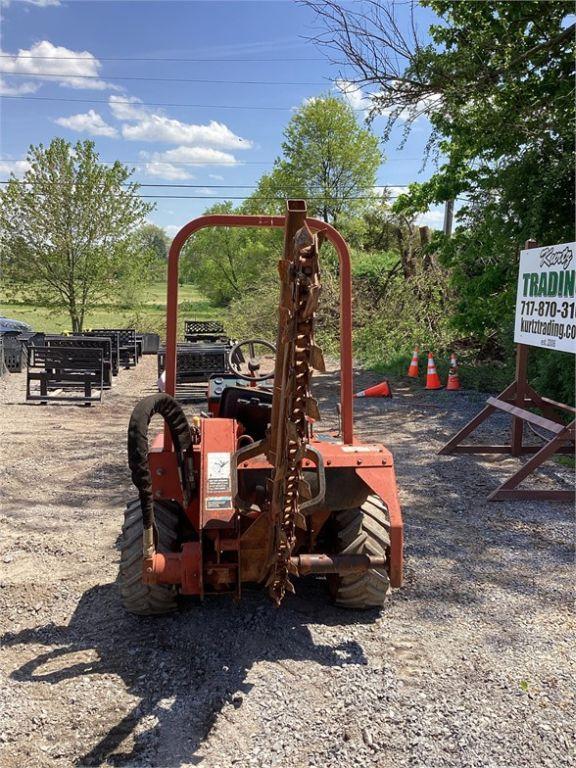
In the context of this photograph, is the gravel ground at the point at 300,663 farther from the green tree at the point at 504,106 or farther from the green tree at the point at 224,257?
the green tree at the point at 224,257

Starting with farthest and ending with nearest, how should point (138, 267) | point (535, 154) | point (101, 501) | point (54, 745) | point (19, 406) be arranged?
1. point (138, 267)
2. point (19, 406)
3. point (535, 154)
4. point (101, 501)
5. point (54, 745)

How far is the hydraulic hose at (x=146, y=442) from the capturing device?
8.70ft

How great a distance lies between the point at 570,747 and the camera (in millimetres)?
2734

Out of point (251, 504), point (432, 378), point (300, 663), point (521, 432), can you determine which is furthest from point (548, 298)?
point (432, 378)

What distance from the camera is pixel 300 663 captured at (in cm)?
328

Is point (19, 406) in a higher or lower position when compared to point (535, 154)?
lower

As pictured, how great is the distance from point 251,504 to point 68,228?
1924 centimetres

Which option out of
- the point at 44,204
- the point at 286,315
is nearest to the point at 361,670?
the point at 286,315

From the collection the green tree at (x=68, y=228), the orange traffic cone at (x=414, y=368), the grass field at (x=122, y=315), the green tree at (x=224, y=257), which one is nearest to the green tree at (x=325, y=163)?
the green tree at (x=224, y=257)

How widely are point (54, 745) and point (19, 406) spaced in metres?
9.25

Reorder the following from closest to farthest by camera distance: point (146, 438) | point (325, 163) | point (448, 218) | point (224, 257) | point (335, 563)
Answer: point (146, 438) < point (335, 563) < point (448, 218) < point (325, 163) < point (224, 257)

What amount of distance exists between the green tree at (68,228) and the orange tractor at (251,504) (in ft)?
59.9

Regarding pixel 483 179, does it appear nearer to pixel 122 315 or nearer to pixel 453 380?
pixel 453 380

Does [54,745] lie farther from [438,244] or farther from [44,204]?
[44,204]
